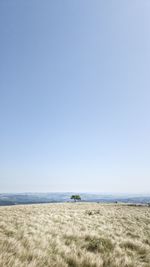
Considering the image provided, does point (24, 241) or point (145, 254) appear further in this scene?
point (145, 254)

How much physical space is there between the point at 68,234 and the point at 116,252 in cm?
320

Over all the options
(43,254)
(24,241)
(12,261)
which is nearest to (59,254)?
(43,254)

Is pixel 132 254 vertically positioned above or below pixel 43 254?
below

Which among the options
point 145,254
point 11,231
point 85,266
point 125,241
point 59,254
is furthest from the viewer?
point 125,241

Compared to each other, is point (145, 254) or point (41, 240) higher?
point (41, 240)

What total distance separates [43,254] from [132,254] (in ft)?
13.6

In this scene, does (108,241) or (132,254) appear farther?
(108,241)

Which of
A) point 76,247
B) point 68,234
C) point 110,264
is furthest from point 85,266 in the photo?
point 68,234

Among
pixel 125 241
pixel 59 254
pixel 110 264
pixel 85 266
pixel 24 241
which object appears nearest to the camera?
pixel 85 266

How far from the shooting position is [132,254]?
9227 mm

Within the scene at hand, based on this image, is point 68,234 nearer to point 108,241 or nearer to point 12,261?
point 108,241

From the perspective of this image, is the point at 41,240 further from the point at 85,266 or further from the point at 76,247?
the point at 85,266

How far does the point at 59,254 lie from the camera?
7.91 m

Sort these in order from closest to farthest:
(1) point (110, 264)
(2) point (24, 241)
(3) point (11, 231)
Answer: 1. (1) point (110, 264)
2. (2) point (24, 241)
3. (3) point (11, 231)
